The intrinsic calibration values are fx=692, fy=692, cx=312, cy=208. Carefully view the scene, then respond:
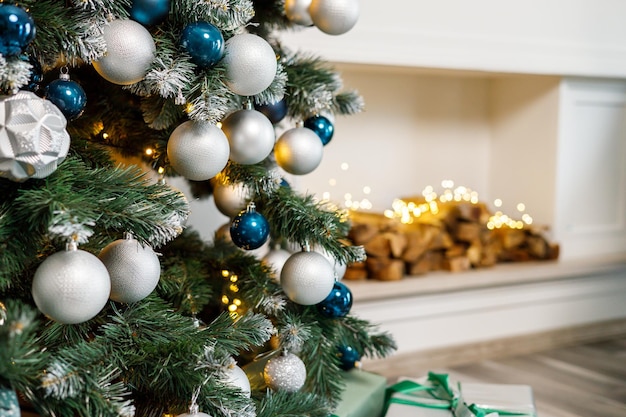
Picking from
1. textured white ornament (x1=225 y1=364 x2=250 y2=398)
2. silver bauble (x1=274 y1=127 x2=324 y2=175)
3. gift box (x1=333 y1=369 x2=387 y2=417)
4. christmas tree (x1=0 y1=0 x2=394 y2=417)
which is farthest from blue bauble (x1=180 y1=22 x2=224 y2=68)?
gift box (x1=333 y1=369 x2=387 y2=417)

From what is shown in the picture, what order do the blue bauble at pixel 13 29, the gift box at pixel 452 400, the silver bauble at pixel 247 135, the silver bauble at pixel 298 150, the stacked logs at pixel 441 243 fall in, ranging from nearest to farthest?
the blue bauble at pixel 13 29, the silver bauble at pixel 247 135, the silver bauble at pixel 298 150, the gift box at pixel 452 400, the stacked logs at pixel 441 243

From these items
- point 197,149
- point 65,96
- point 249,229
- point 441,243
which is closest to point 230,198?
point 249,229

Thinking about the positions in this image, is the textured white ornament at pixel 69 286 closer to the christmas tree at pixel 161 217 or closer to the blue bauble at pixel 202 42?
the christmas tree at pixel 161 217

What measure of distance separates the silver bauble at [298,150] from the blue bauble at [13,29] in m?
0.44

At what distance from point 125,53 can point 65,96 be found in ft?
0.26

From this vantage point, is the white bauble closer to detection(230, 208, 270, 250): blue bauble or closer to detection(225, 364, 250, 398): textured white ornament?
detection(230, 208, 270, 250): blue bauble

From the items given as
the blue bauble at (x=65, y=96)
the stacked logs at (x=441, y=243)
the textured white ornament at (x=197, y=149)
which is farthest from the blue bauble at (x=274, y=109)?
the stacked logs at (x=441, y=243)

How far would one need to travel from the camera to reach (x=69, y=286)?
647 mm

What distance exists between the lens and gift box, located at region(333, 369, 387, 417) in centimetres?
107

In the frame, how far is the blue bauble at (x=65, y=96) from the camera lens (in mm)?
738

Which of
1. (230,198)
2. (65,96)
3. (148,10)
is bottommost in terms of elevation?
(230,198)

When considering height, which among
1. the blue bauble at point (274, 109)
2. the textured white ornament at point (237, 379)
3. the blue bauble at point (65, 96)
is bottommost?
the textured white ornament at point (237, 379)

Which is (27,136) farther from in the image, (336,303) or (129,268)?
(336,303)

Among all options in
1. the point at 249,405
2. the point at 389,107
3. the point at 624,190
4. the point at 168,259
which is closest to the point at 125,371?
the point at 249,405
